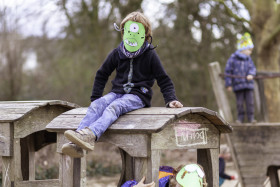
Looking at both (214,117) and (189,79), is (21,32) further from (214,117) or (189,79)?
(214,117)

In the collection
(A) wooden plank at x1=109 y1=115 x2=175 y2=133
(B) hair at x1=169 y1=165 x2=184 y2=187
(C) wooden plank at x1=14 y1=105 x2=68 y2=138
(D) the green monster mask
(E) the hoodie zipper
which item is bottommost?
(B) hair at x1=169 y1=165 x2=184 y2=187

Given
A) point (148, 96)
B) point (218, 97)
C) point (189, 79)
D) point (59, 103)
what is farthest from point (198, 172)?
point (189, 79)

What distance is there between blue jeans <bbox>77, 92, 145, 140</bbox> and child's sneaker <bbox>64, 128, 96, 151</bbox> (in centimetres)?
5

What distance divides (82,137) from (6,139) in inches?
56.6

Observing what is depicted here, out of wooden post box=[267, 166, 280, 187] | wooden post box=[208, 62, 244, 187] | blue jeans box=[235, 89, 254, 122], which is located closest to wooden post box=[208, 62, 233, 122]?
wooden post box=[208, 62, 244, 187]

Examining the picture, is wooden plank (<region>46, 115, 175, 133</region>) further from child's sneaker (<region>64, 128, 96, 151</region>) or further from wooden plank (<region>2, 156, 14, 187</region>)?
wooden plank (<region>2, 156, 14, 187</region>)

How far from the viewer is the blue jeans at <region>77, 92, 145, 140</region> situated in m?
3.49

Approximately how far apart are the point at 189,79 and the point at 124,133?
1027 centimetres

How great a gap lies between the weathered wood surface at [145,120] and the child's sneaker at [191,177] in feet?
1.53

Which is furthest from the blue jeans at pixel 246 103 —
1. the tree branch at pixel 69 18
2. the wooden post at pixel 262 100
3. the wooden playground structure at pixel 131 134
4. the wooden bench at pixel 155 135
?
the tree branch at pixel 69 18

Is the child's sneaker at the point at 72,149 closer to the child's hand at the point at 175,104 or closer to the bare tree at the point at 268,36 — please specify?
the child's hand at the point at 175,104

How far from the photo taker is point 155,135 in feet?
11.4

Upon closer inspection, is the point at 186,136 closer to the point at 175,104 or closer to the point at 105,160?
the point at 175,104

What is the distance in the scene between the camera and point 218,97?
7.14 m
